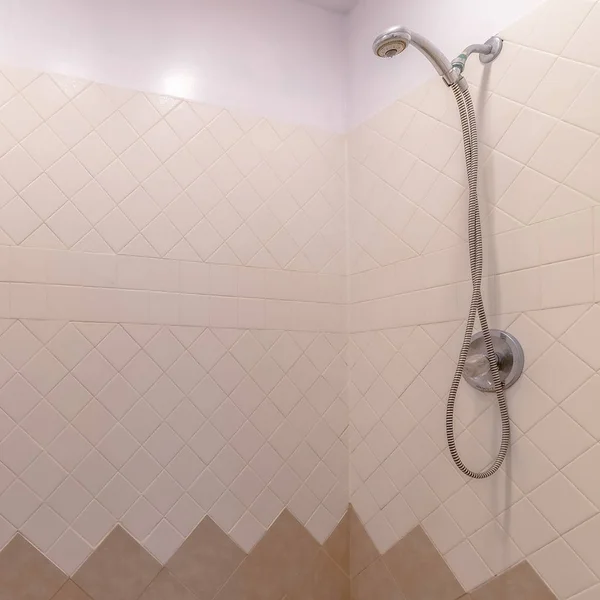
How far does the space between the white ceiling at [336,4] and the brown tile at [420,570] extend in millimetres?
1674

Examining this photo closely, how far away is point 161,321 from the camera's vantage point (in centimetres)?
189

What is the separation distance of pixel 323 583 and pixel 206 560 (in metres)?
0.38

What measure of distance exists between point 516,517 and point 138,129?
1.42m

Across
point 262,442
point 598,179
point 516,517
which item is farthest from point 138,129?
point 516,517

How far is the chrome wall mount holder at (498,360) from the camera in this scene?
59.3 inches

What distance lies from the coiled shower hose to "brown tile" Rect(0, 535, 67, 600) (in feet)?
3.45

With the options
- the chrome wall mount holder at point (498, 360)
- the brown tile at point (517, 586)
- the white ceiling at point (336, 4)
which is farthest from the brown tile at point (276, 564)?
the white ceiling at point (336, 4)

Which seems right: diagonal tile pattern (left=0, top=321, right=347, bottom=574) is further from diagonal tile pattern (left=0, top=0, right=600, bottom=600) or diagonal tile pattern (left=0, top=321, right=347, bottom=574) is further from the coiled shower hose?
the coiled shower hose

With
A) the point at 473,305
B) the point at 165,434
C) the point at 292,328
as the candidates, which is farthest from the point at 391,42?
the point at 165,434

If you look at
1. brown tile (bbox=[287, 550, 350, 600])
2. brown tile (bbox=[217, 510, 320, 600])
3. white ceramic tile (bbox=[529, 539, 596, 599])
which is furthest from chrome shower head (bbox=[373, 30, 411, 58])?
brown tile (bbox=[287, 550, 350, 600])

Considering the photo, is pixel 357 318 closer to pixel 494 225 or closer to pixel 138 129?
pixel 494 225

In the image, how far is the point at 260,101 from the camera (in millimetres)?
2111

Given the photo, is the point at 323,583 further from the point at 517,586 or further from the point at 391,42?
the point at 391,42

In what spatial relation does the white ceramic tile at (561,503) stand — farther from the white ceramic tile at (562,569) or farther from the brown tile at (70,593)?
the brown tile at (70,593)
